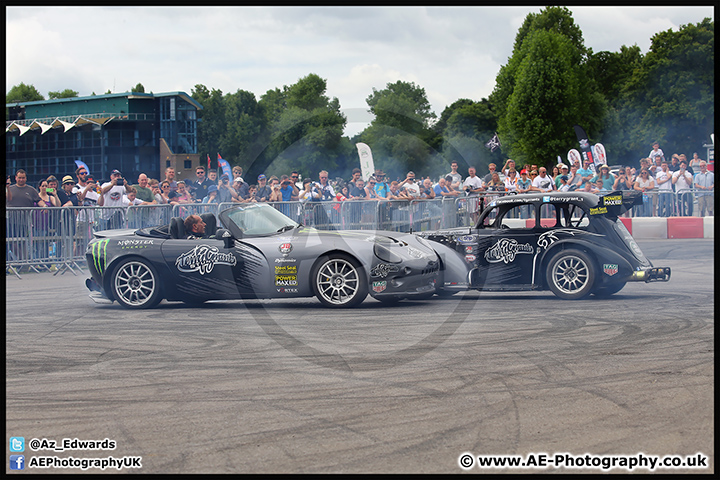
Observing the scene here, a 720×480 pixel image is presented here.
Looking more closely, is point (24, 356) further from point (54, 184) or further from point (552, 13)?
point (552, 13)

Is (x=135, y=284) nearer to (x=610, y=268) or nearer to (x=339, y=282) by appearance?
(x=339, y=282)

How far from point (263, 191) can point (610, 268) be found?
872 cm

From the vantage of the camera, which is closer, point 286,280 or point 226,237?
point 286,280

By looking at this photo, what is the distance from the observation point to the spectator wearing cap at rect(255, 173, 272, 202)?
16.7 metres

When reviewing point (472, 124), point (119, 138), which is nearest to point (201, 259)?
point (472, 124)

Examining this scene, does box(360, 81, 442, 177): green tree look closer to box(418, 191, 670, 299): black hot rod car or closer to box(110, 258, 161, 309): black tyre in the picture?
box(418, 191, 670, 299): black hot rod car

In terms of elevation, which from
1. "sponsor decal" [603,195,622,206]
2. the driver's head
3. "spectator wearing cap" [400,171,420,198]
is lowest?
the driver's head

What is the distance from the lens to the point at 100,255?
10.1 meters

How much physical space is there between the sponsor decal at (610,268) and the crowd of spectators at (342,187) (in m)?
6.92

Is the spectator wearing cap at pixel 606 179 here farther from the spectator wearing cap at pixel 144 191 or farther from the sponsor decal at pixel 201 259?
the sponsor decal at pixel 201 259

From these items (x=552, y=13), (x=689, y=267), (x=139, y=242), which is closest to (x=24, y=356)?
(x=139, y=242)

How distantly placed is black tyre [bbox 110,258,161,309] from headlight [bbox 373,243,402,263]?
2.85 m

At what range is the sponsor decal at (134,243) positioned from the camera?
32.7 ft

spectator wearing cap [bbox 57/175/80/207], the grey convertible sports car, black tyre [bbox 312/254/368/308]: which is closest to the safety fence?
spectator wearing cap [bbox 57/175/80/207]
